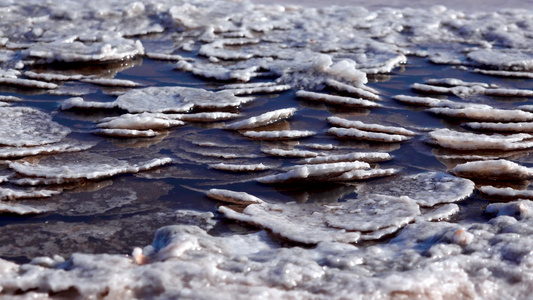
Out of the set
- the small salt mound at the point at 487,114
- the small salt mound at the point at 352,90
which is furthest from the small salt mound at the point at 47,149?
the small salt mound at the point at 487,114

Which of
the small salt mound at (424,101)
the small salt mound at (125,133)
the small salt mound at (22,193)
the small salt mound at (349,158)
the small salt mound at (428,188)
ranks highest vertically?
the small salt mound at (22,193)

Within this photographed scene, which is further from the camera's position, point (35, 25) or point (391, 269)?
point (35, 25)

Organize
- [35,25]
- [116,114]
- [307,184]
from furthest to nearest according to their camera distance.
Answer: [35,25]
[116,114]
[307,184]

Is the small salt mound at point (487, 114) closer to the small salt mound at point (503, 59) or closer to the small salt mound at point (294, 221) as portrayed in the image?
the small salt mound at point (503, 59)

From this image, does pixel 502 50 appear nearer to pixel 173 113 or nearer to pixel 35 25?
pixel 173 113

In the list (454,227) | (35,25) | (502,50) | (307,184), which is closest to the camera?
(454,227)

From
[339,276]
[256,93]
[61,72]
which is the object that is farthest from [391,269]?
[61,72]

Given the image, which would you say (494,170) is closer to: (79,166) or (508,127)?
(508,127)
